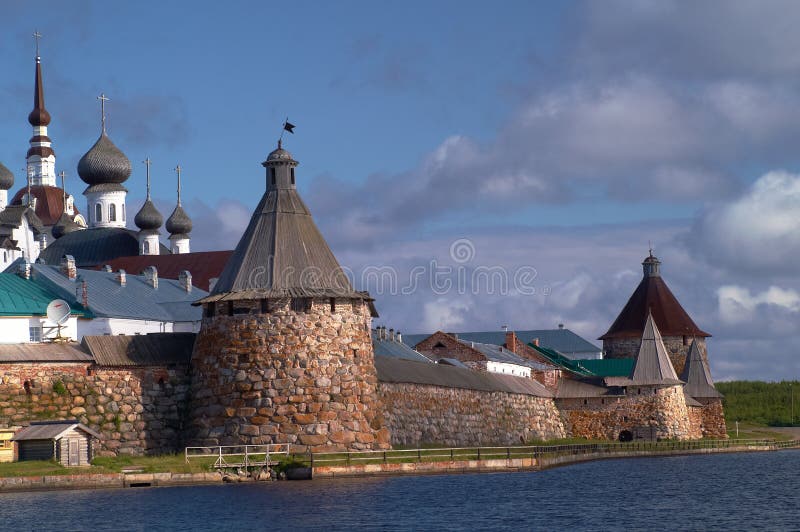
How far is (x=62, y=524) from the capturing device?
1323 inches

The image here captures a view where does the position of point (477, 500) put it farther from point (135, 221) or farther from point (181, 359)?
point (135, 221)

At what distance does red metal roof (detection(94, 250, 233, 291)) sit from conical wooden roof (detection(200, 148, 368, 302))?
27211 mm

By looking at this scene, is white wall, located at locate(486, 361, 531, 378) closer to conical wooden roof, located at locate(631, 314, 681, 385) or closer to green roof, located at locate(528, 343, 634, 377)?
conical wooden roof, located at locate(631, 314, 681, 385)

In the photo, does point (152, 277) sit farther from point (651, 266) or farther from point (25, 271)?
point (651, 266)

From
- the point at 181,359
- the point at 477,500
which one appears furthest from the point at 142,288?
the point at 477,500

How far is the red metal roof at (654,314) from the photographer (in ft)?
314

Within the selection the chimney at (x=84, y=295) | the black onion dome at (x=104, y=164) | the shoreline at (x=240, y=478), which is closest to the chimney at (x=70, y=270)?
the chimney at (x=84, y=295)

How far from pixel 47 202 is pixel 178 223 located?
27471 millimetres

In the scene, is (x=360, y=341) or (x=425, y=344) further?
(x=425, y=344)

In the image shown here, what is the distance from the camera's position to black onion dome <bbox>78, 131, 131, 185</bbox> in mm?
92688

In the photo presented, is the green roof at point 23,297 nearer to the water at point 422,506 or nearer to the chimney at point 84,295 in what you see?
the chimney at point 84,295

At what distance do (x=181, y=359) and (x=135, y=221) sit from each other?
44.1 meters

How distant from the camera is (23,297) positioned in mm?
52938

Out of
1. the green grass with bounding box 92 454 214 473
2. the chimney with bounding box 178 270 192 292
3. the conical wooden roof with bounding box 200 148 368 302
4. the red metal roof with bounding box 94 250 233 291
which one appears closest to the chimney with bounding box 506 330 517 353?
the red metal roof with bounding box 94 250 233 291
